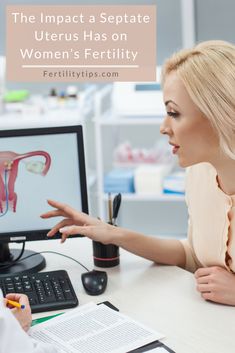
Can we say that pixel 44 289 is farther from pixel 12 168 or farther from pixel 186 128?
pixel 186 128

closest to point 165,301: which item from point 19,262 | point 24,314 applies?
point 24,314

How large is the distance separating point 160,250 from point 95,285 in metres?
0.24

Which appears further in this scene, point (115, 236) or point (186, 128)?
point (115, 236)

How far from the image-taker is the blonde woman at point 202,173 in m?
1.46

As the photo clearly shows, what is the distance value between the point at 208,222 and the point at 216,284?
211mm

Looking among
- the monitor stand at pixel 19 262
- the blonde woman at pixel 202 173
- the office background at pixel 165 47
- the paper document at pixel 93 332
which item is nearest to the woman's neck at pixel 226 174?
the blonde woman at pixel 202 173

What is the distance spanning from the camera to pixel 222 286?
147 cm

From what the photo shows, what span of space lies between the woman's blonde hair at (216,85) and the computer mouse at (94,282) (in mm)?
431

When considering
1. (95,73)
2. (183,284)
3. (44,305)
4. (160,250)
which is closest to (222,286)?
(183,284)

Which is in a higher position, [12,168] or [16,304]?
[12,168]

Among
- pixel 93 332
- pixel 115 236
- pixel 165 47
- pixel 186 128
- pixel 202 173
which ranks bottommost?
Result: pixel 93 332

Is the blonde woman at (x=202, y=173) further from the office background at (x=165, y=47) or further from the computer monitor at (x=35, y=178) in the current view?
the office background at (x=165, y=47)

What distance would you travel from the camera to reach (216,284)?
1475 mm

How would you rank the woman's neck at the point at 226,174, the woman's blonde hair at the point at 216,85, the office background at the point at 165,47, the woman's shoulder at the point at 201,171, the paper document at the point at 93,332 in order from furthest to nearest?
the office background at the point at 165,47
the woman's shoulder at the point at 201,171
the woman's neck at the point at 226,174
the woman's blonde hair at the point at 216,85
the paper document at the point at 93,332
